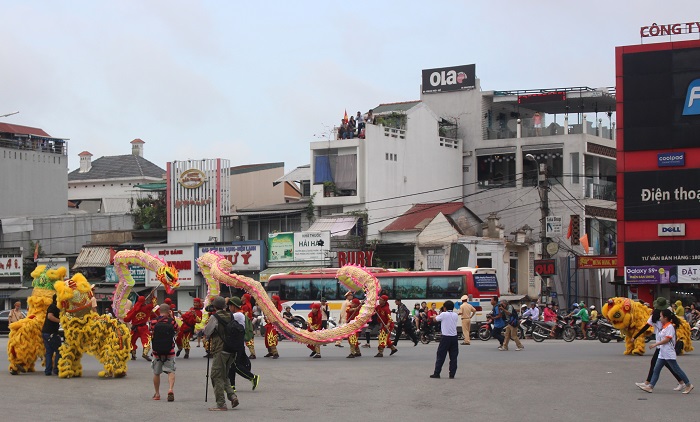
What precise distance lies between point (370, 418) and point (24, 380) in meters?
7.73

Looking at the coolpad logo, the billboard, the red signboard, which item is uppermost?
the billboard

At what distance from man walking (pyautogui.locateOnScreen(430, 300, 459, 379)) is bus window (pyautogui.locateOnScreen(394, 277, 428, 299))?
67.4ft

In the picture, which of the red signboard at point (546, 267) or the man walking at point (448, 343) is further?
the red signboard at point (546, 267)

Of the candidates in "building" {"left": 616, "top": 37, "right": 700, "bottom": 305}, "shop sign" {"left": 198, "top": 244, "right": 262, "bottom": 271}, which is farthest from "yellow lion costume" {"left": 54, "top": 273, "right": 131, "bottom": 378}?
"shop sign" {"left": 198, "top": 244, "right": 262, "bottom": 271}

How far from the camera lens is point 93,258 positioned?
59062 millimetres

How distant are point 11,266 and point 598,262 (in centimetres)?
3363

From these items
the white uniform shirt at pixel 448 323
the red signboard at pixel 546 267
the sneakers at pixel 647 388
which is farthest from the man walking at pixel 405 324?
the sneakers at pixel 647 388


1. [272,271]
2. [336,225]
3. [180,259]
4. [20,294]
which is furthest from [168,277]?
[20,294]

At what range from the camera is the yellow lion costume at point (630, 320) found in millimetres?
25391

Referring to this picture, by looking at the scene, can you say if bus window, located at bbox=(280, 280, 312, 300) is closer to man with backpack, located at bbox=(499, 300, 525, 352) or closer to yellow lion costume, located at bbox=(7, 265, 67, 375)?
man with backpack, located at bbox=(499, 300, 525, 352)

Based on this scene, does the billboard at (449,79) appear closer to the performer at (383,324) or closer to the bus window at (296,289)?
the bus window at (296,289)

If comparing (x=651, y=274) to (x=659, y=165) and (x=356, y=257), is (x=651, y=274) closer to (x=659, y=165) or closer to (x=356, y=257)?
(x=659, y=165)

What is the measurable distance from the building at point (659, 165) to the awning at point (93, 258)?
94.0ft

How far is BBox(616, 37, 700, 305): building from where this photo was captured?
42125mm
